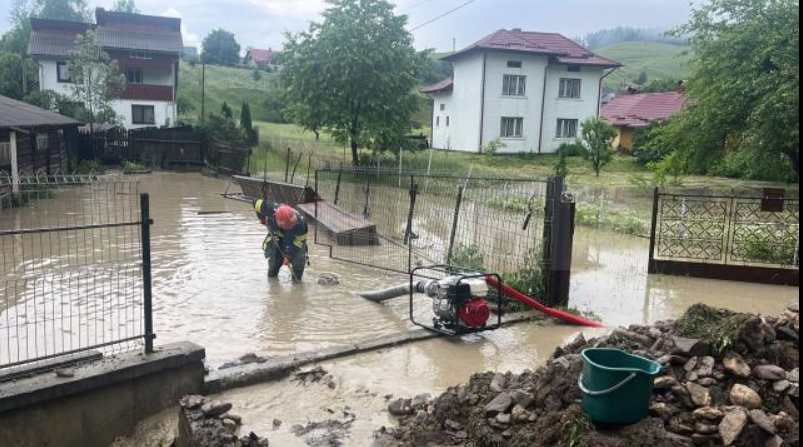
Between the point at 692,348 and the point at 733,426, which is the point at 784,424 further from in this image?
the point at 692,348

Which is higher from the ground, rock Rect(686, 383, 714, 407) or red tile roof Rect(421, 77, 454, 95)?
red tile roof Rect(421, 77, 454, 95)

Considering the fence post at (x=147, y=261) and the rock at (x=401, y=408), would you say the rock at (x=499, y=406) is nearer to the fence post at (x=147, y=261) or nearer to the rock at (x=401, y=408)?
the rock at (x=401, y=408)

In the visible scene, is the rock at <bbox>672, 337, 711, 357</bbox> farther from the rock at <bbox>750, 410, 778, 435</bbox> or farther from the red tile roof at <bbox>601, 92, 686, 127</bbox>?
the red tile roof at <bbox>601, 92, 686, 127</bbox>

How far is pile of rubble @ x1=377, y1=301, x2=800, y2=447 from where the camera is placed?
4051 mm

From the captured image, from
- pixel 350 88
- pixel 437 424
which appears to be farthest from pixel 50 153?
pixel 437 424

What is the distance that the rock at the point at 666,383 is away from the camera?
4.44 metres

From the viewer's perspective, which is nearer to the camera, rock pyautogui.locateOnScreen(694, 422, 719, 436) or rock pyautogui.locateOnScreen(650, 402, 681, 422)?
rock pyautogui.locateOnScreen(694, 422, 719, 436)

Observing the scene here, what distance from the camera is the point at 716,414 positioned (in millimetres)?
4129

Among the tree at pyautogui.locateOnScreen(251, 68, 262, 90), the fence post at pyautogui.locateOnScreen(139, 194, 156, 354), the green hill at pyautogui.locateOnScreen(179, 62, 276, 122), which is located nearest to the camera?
the fence post at pyautogui.locateOnScreen(139, 194, 156, 354)

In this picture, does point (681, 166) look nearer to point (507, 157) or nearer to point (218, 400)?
point (507, 157)

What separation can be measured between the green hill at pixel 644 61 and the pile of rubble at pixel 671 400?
92.8 m

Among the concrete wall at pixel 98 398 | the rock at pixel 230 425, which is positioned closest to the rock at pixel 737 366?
the rock at pixel 230 425

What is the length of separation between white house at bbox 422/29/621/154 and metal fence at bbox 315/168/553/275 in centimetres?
1548

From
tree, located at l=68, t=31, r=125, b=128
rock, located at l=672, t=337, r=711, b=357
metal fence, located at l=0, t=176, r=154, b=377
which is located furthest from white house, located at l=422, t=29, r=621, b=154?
rock, located at l=672, t=337, r=711, b=357
